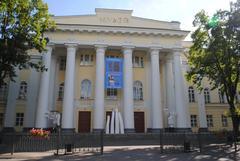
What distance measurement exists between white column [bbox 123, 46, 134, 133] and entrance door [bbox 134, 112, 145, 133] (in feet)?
9.94

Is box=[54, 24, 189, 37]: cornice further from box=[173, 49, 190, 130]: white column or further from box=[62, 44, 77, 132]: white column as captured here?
box=[173, 49, 190, 130]: white column

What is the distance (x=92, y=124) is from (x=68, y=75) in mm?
6516

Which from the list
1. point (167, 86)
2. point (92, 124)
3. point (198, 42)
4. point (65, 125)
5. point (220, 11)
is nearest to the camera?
point (220, 11)

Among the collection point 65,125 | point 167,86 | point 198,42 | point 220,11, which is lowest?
point 65,125

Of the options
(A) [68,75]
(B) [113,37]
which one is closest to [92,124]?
(A) [68,75]

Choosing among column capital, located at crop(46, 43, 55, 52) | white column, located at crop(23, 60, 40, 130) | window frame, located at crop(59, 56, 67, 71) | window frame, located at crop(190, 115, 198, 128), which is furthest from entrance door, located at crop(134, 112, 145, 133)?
column capital, located at crop(46, 43, 55, 52)

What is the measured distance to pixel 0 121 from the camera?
29562mm

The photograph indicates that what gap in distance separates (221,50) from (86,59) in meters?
16.8

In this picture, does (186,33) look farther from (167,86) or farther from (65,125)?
(65,125)

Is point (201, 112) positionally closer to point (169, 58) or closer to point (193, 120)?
point (193, 120)

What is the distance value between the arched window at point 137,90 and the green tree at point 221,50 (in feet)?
27.4

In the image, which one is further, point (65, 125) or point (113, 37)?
point (113, 37)

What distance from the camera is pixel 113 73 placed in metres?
28.5

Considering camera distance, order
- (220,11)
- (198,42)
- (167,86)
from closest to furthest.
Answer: (220,11) → (198,42) → (167,86)
